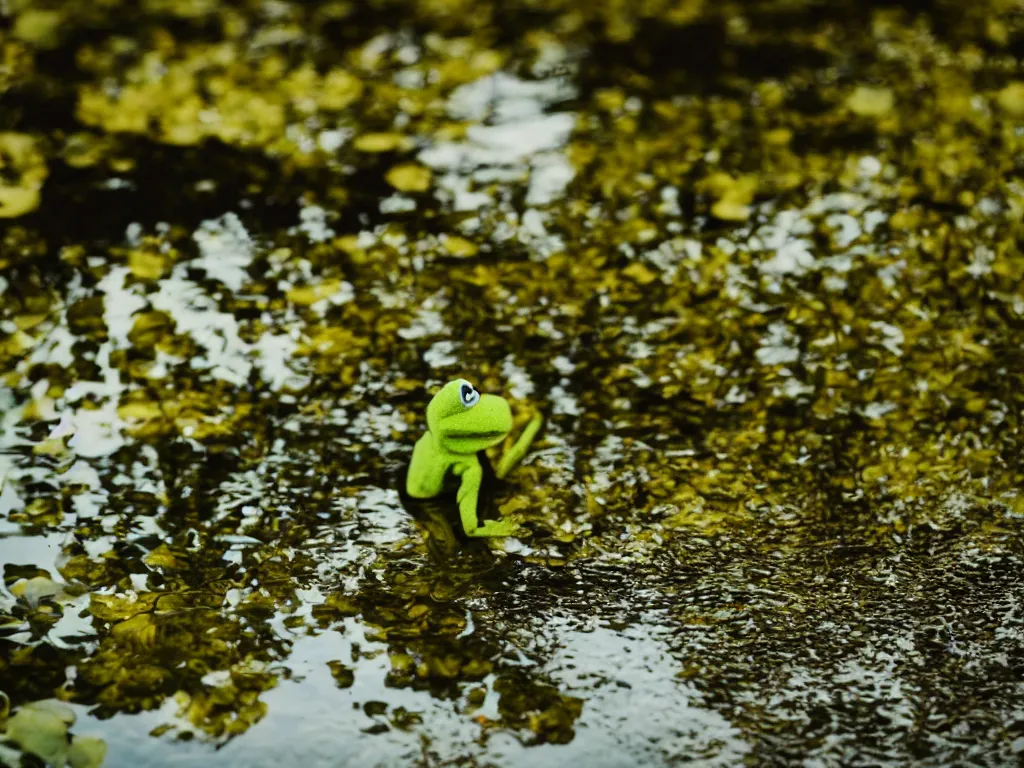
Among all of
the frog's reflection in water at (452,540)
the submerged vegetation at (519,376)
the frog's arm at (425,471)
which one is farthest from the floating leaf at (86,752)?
the frog's arm at (425,471)

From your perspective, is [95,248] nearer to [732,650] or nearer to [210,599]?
[210,599]

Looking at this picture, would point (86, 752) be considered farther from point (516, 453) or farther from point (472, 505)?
point (516, 453)

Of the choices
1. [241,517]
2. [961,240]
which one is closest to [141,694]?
[241,517]

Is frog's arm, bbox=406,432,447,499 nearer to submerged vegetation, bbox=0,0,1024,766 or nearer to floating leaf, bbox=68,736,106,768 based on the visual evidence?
submerged vegetation, bbox=0,0,1024,766

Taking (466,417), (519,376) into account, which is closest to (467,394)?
(466,417)

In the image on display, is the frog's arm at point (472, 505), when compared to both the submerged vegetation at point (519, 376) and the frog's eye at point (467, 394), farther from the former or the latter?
the frog's eye at point (467, 394)

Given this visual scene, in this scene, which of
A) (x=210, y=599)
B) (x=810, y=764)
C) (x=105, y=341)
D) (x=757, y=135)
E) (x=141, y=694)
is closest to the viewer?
(x=810, y=764)
